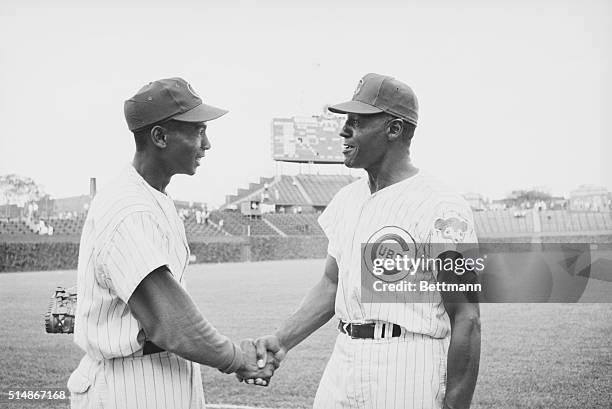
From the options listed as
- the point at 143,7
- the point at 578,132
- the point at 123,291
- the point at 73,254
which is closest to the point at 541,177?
the point at 578,132

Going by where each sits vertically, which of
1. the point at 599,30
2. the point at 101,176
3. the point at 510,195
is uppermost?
the point at 599,30

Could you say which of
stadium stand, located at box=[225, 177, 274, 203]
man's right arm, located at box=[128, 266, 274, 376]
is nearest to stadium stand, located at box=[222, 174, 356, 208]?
stadium stand, located at box=[225, 177, 274, 203]

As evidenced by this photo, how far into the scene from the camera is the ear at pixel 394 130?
81.4 inches

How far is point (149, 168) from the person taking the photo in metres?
1.86

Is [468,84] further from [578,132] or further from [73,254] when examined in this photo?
[73,254]

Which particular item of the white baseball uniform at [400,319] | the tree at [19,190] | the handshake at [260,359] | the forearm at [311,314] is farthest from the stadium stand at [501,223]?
the white baseball uniform at [400,319]

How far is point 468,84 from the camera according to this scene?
5.44 metres

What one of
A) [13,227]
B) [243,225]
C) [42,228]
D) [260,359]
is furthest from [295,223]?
[260,359]

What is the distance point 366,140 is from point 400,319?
0.55 metres

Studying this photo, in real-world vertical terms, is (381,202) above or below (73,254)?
above

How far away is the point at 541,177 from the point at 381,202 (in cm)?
399

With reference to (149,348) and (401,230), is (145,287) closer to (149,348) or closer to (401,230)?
(149,348)

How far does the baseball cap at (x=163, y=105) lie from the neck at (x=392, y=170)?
21.2 inches

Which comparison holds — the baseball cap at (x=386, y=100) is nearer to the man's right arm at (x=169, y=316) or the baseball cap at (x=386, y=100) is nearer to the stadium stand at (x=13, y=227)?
the man's right arm at (x=169, y=316)
